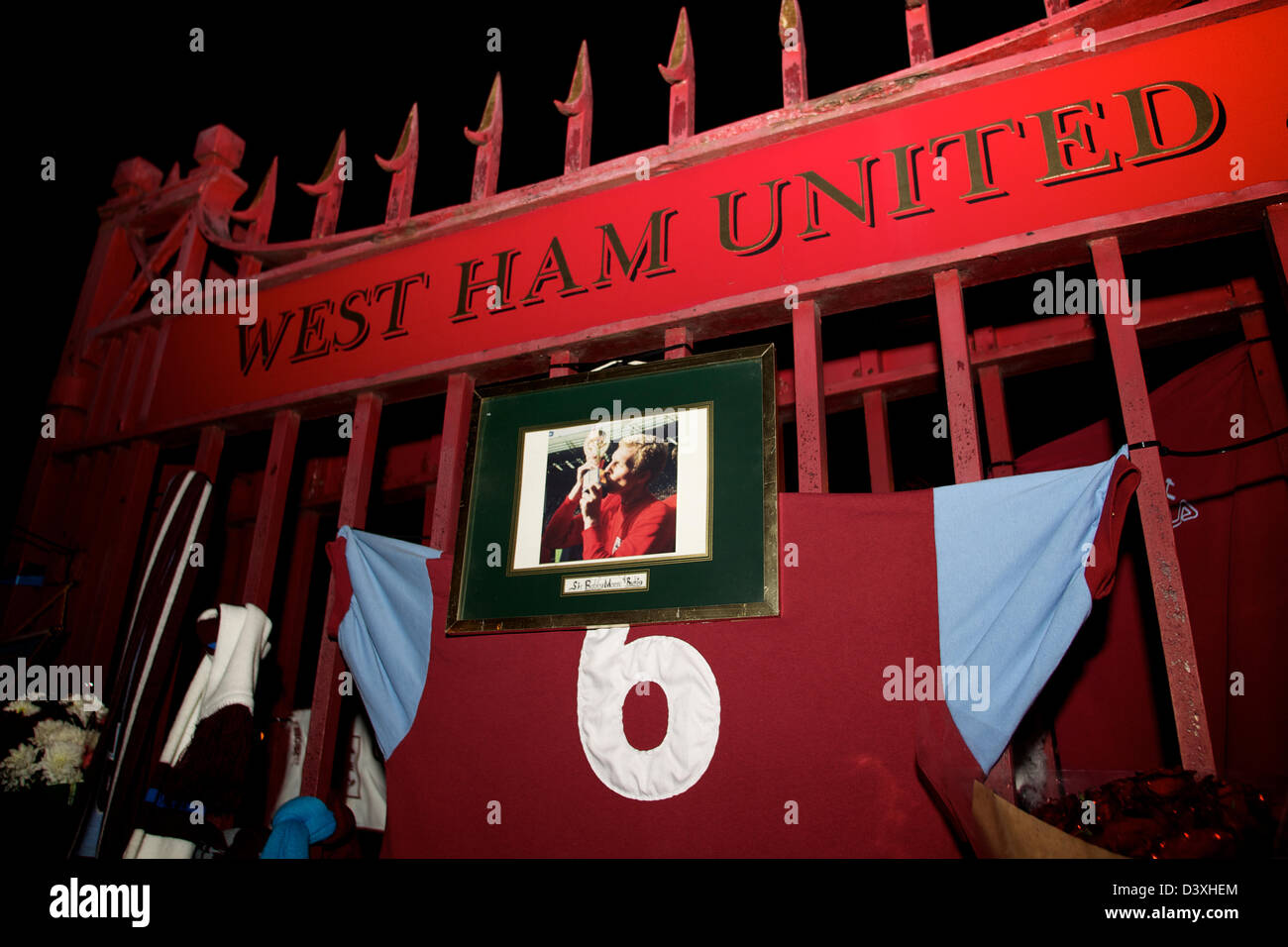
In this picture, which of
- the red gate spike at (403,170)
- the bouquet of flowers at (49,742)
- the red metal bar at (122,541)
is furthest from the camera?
the red gate spike at (403,170)

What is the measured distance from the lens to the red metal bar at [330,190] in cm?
440

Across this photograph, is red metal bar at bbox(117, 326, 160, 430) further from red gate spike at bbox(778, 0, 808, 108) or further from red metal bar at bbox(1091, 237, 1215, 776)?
red metal bar at bbox(1091, 237, 1215, 776)

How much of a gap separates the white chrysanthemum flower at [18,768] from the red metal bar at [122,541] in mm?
864

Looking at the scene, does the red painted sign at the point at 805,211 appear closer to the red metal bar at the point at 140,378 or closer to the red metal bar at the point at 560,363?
the red metal bar at the point at 560,363

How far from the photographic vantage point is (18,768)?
3.03 meters

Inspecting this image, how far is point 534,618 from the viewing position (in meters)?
2.82

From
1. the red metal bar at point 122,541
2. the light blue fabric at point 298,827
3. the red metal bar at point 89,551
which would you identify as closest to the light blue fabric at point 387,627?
the light blue fabric at point 298,827

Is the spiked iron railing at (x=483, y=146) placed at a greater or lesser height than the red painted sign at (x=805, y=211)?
greater

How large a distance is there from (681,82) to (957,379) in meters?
1.93

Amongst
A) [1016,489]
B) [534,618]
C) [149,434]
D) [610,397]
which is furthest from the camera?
[149,434]

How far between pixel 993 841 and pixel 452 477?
236 cm

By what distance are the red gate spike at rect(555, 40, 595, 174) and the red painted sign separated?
25 centimetres

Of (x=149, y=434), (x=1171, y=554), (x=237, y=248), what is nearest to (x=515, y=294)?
(x=237, y=248)

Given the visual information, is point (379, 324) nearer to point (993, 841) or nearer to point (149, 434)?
point (149, 434)
